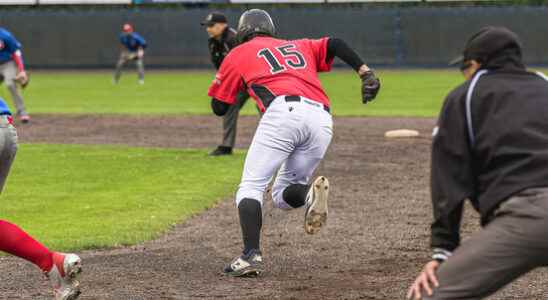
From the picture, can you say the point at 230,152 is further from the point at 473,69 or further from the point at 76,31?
the point at 76,31

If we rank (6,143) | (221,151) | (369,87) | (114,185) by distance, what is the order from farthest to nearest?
(221,151)
(114,185)
(369,87)
(6,143)

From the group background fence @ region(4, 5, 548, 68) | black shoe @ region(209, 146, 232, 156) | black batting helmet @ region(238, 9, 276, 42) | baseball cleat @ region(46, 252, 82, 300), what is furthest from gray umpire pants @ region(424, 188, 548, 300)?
background fence @ region(4, 5, 548, 68)

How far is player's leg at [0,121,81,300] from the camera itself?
635 centimetres

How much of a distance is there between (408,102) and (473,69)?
21889 millimetres

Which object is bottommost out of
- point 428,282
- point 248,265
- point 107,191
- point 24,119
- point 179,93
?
point 179,93

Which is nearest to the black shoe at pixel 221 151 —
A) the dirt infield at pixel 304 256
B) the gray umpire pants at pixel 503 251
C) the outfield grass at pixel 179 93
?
the dirt infield at pixel 304 256

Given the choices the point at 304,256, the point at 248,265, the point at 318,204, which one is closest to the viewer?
the point at 248,265

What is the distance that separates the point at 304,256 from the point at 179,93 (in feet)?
73.5

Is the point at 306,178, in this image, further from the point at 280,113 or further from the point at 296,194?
the point at 280,113

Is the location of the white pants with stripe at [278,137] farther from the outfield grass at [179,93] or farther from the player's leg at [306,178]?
the outfield grass at [179,93]

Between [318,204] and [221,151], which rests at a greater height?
[318,204]

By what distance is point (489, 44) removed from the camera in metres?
4.48

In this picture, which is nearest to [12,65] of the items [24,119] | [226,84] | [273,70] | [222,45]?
[24,119]

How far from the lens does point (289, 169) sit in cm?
797
